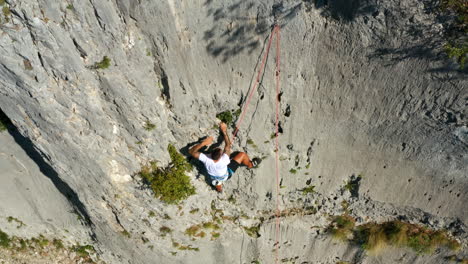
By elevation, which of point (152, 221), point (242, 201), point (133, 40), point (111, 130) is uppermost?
point (133, 40)

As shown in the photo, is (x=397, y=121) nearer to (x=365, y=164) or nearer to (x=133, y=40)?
(x=365, y=164)

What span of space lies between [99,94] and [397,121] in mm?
7017

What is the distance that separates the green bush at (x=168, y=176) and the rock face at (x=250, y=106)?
0.73 ft

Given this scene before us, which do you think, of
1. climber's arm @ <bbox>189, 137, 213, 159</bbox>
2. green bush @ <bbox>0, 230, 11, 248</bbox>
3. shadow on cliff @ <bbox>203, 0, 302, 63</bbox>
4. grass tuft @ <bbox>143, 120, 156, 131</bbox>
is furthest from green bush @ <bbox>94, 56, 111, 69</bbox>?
green bush @ <bbox>0, 230, 11, 248</bbox>

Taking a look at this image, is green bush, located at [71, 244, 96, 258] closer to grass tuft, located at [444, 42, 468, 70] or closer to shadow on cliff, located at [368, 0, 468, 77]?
shadow on cliff, located at [368, 0, 468, 77]

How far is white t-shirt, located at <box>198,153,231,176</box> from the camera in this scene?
8.52 m

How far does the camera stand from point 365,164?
9.06 meters

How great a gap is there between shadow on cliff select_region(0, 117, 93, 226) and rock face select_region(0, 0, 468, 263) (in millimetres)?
139

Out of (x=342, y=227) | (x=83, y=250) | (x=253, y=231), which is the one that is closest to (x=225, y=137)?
(x=253, y=231)

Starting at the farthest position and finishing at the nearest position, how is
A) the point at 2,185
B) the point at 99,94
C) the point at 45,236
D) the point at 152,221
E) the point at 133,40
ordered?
the point at 45,236 < the point at 2,185 < the point at 152,221 < the point at 99,94 < the point at 133,40

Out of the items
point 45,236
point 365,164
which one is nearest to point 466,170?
point 365,164

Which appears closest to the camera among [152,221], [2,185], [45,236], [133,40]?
[133,40]

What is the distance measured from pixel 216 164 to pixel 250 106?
1.65 meters

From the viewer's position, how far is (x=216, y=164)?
8500 mm
